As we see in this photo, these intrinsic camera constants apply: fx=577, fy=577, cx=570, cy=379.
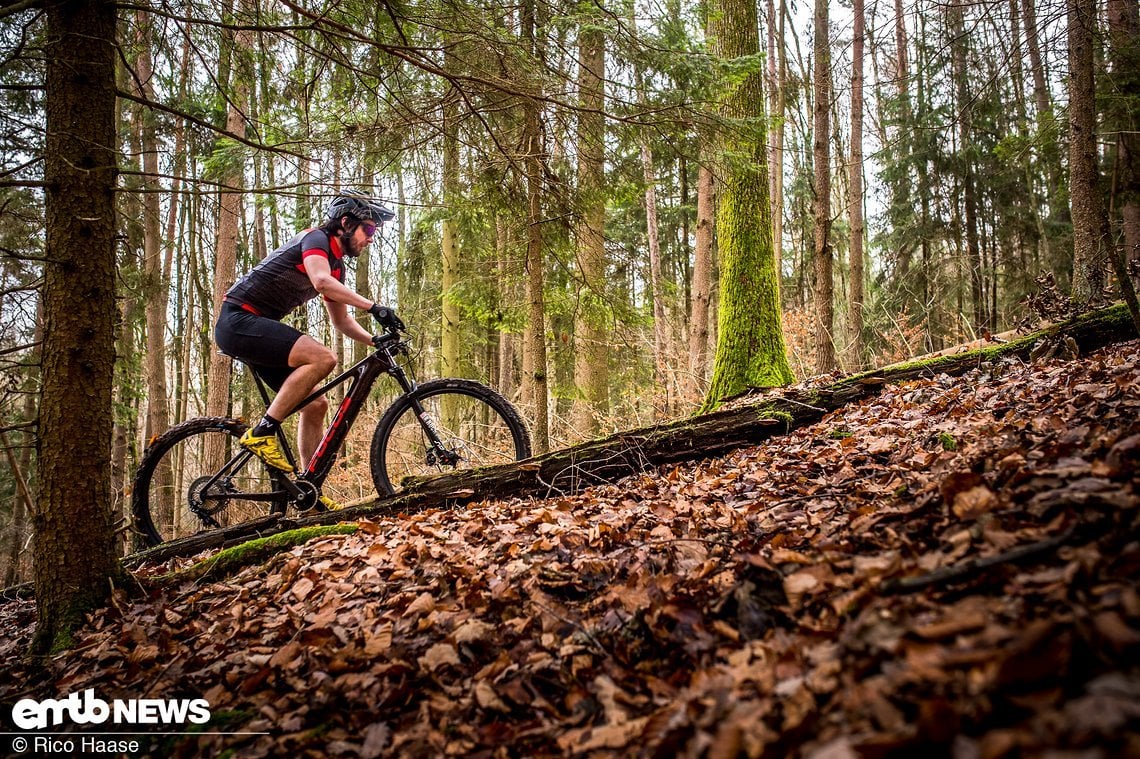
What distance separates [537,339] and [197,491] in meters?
3.29

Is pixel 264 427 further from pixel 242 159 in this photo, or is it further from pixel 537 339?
pixel 242 159

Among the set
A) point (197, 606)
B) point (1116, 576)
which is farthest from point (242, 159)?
point (1116, 576)

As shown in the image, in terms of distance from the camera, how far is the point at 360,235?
14.9 ft

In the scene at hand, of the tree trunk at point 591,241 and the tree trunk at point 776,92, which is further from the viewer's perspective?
the tree trunk at point 776,92

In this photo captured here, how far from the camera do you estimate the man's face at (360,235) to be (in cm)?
453

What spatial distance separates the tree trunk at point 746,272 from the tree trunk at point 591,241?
1.44 meters

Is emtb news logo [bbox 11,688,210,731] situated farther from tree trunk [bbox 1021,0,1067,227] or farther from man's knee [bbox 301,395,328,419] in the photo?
tree trunk [bbox 1021,0,1067,227]

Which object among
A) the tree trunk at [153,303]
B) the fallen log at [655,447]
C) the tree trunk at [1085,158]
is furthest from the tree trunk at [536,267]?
the tree trunk at [153,303]

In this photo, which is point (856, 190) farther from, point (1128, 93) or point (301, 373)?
point (301, 373)

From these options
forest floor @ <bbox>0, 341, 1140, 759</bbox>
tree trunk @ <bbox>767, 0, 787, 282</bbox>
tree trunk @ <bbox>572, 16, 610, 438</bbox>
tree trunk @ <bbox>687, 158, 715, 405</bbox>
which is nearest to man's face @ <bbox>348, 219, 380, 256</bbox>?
tree trunk @ <bbox>572, 16, 610, 438</bbox>

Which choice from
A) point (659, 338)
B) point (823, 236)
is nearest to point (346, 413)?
point (823, 236)

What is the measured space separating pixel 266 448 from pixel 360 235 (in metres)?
1.81

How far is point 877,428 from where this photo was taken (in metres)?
3.69

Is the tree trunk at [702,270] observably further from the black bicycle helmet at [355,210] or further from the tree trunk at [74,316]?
the tree trunk at [74,316]
